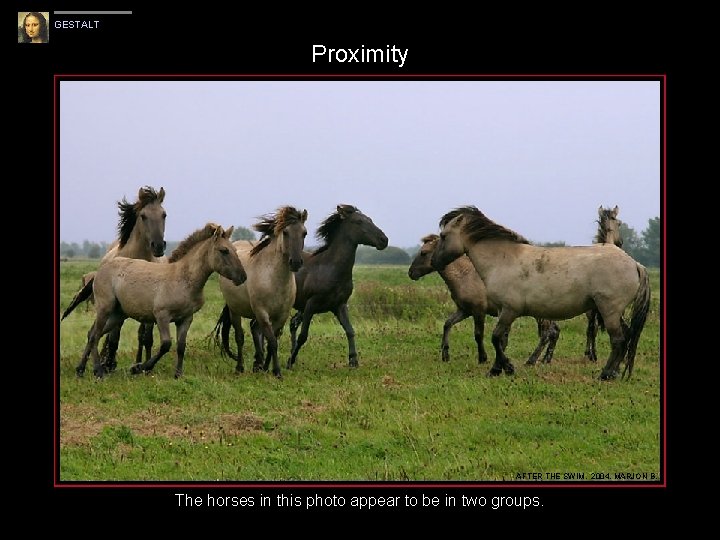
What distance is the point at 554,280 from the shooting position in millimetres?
12266

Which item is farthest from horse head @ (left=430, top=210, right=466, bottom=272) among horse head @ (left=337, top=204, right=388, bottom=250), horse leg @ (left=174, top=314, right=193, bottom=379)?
horse leg @ (left=174, top=314, right=193, bottom=379)

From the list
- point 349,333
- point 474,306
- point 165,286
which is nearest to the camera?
point 165,286

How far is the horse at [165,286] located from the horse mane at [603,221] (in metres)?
6.91

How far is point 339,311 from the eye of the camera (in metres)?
14.4

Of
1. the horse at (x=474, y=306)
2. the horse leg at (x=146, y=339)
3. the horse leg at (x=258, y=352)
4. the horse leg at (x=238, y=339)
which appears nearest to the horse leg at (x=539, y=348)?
the horse at (x=474, y=306)

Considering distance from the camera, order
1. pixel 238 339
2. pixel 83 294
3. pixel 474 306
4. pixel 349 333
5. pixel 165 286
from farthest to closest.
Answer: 1. pixel 474 306
2. pixel 349 333
3. pixel 238 339
4. pixel 83 294
5. pixel 165 286

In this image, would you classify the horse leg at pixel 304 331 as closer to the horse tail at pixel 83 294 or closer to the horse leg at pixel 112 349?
the horse leg at pixel 112 349

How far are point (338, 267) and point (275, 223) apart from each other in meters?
1.54

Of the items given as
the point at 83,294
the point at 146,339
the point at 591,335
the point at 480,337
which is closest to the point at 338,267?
the point at 480,337

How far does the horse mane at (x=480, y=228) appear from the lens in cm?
1300

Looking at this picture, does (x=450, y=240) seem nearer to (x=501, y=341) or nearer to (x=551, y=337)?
(x=501, y=341)

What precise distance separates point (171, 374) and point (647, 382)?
7.09 metres

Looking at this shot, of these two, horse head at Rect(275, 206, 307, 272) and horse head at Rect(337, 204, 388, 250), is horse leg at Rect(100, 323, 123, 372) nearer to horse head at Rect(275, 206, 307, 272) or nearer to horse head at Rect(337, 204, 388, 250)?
horse head at Rect(275, 206, 307, 272)

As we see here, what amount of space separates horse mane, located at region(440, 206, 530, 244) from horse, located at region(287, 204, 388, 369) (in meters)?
1.53
